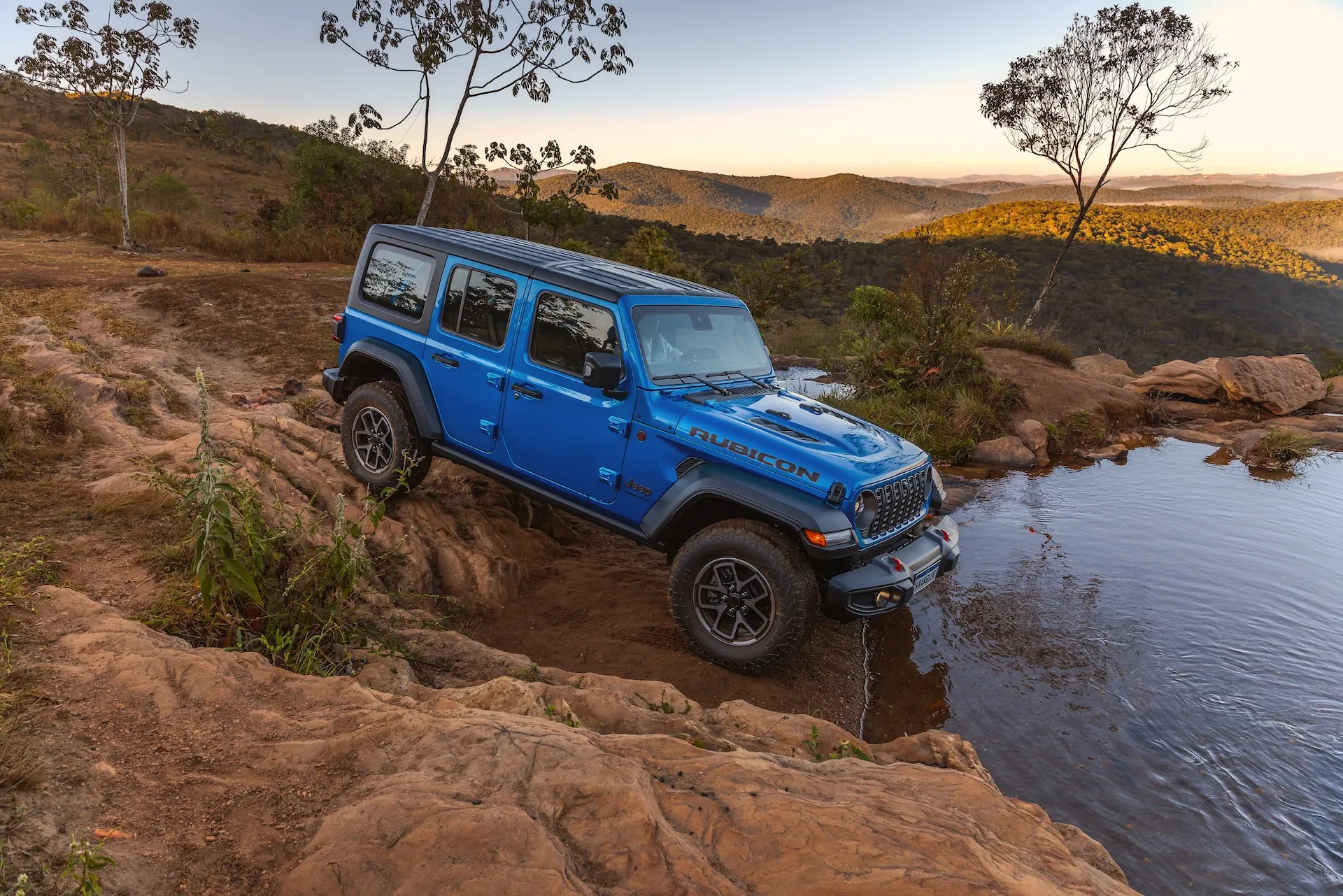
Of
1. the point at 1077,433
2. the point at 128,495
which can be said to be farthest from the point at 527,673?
the point at 1077,433

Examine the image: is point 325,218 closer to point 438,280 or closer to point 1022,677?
point 438,280

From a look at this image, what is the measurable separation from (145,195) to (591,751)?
34.1 m

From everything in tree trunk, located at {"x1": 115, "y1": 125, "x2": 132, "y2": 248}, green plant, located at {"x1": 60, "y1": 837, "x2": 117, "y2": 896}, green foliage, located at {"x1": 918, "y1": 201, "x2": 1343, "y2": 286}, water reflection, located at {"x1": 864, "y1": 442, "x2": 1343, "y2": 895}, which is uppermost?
green foliage, located at {"x1": 918, "y1": 201, "x2": 1343, "y2": 286}

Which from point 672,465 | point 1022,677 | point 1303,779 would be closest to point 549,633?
point 672,465

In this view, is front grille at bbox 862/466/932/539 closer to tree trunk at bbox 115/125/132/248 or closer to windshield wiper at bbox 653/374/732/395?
windshield wiper at bbox 653/374/732/395

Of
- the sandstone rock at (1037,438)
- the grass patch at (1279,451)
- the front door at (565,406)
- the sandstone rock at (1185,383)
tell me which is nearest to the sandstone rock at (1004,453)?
the sandstone rock at (1037,438)

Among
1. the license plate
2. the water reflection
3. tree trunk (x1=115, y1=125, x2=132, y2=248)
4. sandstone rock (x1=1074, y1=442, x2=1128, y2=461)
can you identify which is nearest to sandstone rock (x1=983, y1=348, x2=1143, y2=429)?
sandstone rock (x1=1074, y1=442, x2=1128, y2=461)

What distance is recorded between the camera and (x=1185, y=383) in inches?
572

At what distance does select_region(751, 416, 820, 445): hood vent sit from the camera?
4.28 m

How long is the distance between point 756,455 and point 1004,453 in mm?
7680

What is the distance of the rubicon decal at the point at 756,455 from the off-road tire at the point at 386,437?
2.43 m

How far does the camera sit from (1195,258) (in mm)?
46375

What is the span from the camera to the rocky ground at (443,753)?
2.01 meters

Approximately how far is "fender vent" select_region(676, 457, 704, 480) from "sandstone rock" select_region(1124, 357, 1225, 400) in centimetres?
1339
